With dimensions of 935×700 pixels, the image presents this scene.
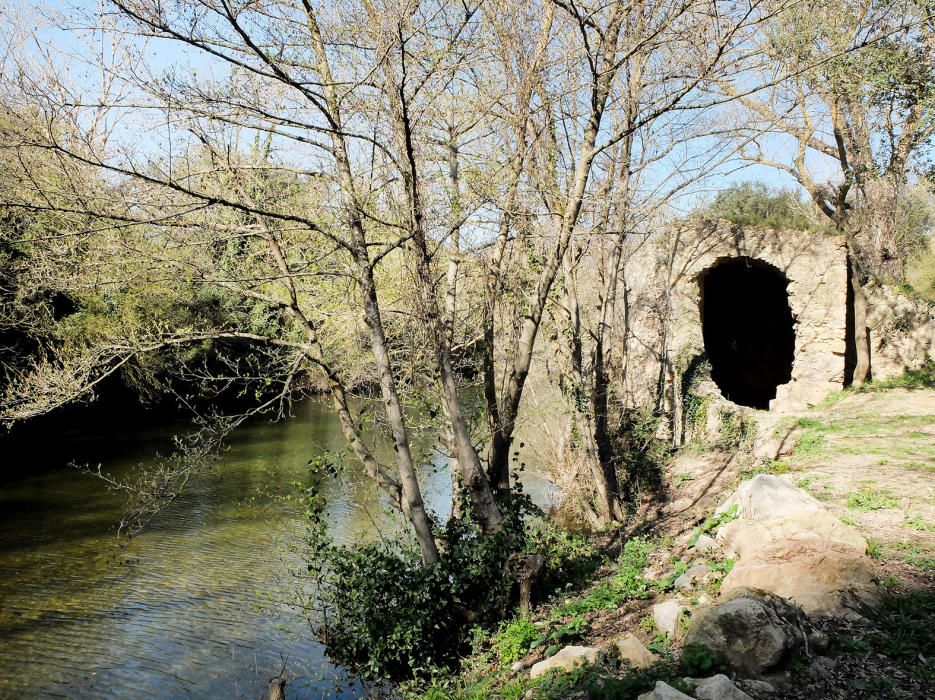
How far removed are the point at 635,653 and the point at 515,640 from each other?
1.55 m

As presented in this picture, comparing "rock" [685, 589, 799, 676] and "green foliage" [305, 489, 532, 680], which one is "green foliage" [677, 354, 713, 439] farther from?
"rock" [685, 589, 799, 676]

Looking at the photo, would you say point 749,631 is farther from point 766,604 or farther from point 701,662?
point 701,662

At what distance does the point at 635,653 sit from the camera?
4.28 m

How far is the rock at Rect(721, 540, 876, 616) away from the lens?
427cm

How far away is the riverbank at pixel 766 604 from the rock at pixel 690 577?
0.05 ft

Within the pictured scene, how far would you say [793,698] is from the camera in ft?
11.5

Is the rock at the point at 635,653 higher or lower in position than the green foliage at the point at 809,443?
lower

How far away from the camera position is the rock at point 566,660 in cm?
447

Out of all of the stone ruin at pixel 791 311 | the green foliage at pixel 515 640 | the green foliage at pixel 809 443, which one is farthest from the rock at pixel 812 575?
the stone ruin at pixel 791 311

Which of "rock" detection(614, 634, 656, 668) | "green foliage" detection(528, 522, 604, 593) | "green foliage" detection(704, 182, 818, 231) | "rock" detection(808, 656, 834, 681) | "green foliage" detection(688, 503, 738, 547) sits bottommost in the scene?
"green foliage" detection(528, 522, 604, 593)

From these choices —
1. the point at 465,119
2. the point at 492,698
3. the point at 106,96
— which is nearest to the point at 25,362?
the point at 106,96

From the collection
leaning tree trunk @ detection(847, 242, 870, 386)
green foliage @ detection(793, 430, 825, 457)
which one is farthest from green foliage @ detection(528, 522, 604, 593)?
leaning tree trunk @ detection(847, 242, 870, 386)

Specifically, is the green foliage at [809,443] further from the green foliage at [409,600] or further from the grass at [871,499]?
the green foliage at [409,600]

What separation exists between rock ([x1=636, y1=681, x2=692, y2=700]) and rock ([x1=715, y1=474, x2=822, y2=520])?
2.49 meters
